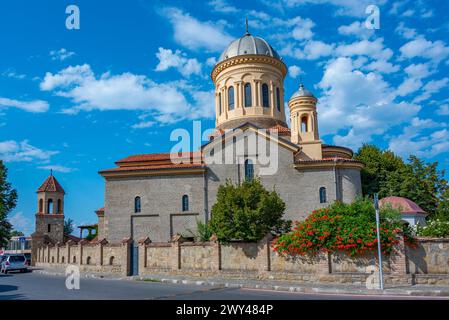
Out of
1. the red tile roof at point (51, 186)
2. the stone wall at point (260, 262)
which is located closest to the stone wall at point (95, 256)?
the stone wall at point (260, 262)

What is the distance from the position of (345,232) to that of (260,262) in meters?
4.66

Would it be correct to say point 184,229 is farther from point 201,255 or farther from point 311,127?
point 311,127

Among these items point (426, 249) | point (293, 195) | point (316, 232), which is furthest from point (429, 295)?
point (293, 195)

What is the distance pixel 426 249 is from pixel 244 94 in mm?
22442

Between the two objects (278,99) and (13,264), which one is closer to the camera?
(13,264)

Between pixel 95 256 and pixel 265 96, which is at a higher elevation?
pixel 265 96

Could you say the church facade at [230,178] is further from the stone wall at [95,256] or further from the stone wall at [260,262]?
the stone wall at [260,262]

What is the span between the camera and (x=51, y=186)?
144ft

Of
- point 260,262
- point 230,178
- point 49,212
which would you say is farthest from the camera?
point 49,212

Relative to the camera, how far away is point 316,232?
1836 cm

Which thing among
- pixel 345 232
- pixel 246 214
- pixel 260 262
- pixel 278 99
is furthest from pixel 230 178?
pixel 345 232

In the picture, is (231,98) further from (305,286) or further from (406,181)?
(305,286)

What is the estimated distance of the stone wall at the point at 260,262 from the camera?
55.1 feet
